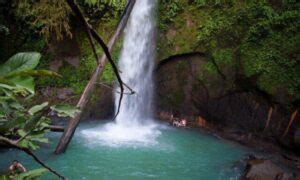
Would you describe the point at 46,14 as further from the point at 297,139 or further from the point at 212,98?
the point at 297,139

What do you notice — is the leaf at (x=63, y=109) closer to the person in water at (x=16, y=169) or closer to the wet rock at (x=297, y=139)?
the person in water at (x=16, y=169)

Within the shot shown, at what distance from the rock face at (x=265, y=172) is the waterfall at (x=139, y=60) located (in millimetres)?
3854

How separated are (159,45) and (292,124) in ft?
12.3

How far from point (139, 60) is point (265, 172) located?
479 centimetres

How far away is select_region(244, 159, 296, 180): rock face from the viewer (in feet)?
18.5

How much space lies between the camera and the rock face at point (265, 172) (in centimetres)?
563

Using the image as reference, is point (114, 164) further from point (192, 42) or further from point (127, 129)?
point (192, 42)

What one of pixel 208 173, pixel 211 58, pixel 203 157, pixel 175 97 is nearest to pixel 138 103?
pixel 175 97

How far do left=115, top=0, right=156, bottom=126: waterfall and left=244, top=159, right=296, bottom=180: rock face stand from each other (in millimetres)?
3854

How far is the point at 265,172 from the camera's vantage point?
5.73m

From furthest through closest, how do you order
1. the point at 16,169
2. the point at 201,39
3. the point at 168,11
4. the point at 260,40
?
the point at 168,11 < the point at 201,39 < the point at 260,40 < the point at 16,169

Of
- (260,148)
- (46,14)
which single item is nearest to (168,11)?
(46,14)

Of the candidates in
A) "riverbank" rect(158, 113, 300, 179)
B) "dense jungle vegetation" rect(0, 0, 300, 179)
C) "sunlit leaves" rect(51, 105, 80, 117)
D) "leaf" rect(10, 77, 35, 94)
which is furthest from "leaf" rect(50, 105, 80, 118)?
"dense jungle vegetation" rect(0, 0, 300, 179)

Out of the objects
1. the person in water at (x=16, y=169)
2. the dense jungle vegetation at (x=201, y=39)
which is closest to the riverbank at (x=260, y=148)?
the dense jungle vegetation at (x=201, y=39)
